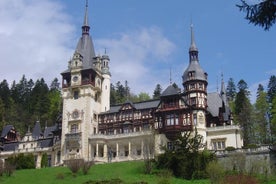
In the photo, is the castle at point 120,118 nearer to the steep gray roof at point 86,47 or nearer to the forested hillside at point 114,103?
the steep gray roof at point 86,47

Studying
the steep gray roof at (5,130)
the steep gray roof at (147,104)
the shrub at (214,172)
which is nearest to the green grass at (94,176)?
the shrub at (214,172)

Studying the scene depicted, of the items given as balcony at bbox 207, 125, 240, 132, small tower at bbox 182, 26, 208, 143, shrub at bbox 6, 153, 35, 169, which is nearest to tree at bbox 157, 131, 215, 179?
small tower at bbox 182, 26, 208, 143

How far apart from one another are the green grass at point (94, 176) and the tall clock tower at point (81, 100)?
43.9ft

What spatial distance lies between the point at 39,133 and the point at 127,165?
31.8 meters

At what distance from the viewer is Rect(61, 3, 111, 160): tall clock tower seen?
6272 cm

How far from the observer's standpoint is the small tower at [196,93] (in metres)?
56.4

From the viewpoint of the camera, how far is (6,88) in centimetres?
10731

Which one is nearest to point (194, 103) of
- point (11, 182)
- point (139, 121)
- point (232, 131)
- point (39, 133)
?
point (232, 131)

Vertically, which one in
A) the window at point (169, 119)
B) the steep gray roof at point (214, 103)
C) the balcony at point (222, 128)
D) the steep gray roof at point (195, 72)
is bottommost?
the balcony at point (222, 128)

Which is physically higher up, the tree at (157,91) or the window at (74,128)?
the tree at (157,91)

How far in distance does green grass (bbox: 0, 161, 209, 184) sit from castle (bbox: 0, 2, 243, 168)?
19.5 ft

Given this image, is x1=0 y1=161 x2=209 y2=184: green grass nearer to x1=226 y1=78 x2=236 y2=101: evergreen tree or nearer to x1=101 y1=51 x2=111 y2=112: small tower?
x1=101 y1=51 x2=111 y2=112: small tower

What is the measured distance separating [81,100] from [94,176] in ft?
79.7

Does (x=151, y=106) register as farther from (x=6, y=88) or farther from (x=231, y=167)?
(x=6, y=88)
